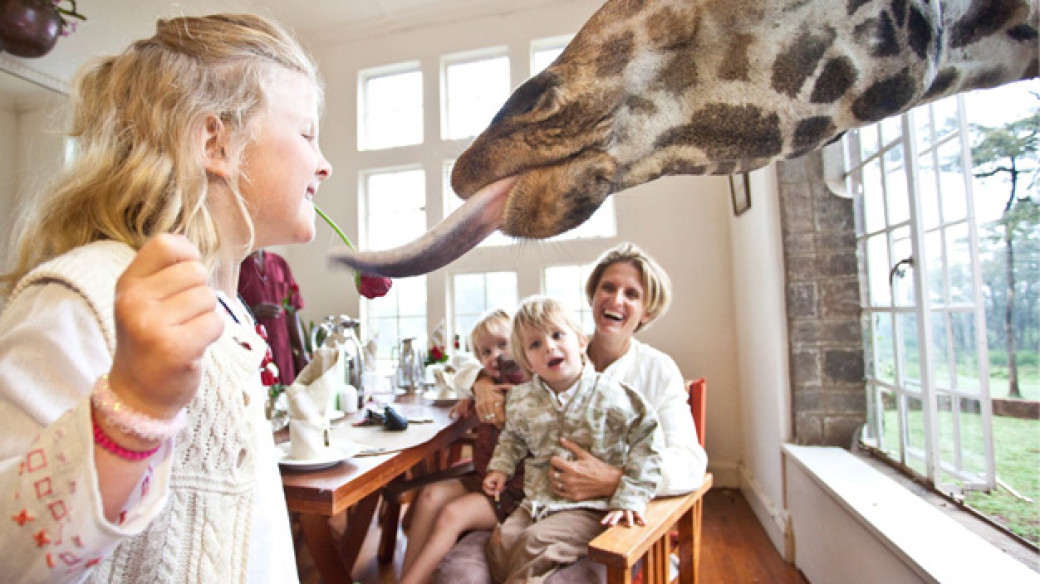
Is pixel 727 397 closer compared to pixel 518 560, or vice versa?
pixel 518 560

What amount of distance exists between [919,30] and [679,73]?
0.90 feet

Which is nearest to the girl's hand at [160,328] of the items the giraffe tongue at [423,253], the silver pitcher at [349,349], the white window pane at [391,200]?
the giraffe tongue at [423,253]

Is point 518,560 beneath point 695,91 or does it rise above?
beneath

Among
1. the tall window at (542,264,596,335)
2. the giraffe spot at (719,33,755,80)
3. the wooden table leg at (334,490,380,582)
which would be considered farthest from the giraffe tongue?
the tall window at (542,264,596,335)

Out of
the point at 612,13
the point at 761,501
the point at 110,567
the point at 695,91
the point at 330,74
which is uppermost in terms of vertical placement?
the point at 330,74

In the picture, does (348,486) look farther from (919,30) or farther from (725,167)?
(919,30)

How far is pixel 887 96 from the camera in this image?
0.62 m

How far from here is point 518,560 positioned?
4.27 ft

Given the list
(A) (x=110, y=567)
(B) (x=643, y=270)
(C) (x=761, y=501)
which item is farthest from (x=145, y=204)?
(C) (x=761, y=501)

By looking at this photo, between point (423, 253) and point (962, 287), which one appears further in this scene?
point (962, 287)

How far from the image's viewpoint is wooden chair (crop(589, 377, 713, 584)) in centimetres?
111

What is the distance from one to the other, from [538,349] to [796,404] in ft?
4.23

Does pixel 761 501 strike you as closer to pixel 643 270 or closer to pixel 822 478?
pixel 822 478

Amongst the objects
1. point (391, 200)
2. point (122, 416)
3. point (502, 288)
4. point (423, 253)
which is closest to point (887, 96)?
point (423, 253)
